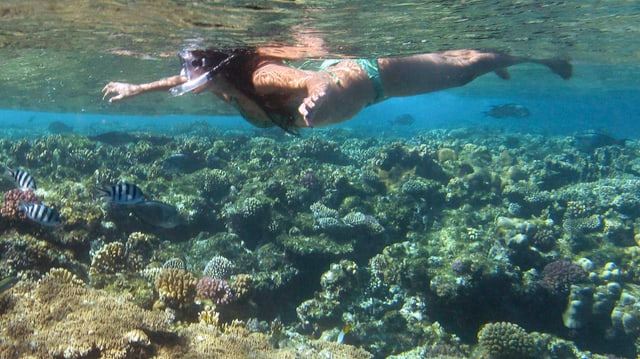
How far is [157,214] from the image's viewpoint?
373 inches

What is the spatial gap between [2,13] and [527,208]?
16.5 metres

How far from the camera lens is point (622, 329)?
8586 mm

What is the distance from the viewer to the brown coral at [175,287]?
22.1 feet

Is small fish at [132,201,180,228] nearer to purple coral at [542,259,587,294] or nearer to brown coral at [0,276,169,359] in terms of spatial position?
brown coral at [0,276,169,359]

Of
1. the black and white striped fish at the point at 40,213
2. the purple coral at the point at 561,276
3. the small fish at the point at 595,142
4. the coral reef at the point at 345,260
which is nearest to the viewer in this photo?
the black and white striped fish at the point at 40,213

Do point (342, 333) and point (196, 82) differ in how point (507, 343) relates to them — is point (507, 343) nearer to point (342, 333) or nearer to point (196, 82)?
point (342, 333)

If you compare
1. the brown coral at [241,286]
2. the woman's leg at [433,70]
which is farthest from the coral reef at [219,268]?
the woman's leg at [433,70]

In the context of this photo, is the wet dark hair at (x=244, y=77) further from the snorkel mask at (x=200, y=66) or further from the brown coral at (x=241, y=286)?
the brown coral at (x=241, y=286)

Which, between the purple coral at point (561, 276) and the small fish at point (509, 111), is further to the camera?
the small fish at point (509, 111)

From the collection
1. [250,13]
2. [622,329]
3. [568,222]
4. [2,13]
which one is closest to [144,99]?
[2,13]

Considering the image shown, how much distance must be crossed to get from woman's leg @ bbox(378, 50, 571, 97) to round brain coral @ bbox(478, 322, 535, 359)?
4.94 metres

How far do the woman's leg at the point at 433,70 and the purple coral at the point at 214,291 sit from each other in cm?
470

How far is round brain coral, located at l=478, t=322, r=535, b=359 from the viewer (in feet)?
24.1

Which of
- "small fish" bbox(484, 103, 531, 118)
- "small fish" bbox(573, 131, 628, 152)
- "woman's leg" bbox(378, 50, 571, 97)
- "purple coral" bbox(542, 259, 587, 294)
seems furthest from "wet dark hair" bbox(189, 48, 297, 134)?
"small fish" bbox(573, 131, 628, 152)
